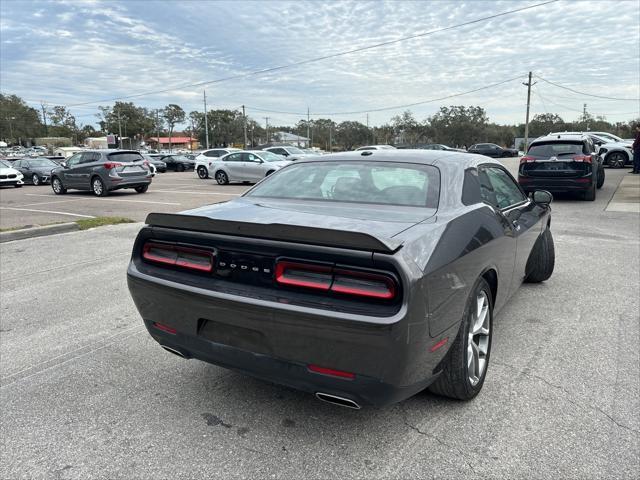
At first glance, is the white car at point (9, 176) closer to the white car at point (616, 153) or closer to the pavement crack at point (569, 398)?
the pavement crack at point (569, 398)

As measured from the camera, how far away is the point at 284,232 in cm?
237

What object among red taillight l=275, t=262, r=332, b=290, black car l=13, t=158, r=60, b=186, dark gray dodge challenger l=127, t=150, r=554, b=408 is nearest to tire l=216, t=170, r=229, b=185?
black car l=13, t=158, r=60, b=186

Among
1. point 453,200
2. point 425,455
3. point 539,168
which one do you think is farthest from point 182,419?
point 539,168

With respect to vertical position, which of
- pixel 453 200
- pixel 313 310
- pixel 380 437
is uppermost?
pixel 453 200

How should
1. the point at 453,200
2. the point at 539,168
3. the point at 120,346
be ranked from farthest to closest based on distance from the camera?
the point at 539,168
the point at 120,346
the point at 453,200

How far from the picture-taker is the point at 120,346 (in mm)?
3816

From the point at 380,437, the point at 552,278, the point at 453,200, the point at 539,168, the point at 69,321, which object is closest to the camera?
the point at 380,437

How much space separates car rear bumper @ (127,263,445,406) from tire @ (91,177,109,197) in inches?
622

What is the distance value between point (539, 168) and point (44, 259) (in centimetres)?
1105

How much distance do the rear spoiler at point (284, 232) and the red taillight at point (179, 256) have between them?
122 millimetres

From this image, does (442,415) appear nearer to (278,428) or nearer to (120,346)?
(278,428)

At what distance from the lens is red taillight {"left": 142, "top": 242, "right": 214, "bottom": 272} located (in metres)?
2.63

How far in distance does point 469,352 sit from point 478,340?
21 centimetres

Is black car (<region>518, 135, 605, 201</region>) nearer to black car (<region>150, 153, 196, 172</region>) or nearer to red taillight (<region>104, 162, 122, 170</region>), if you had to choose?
red taillight (<region>104, 162, 122, 170</region>)
